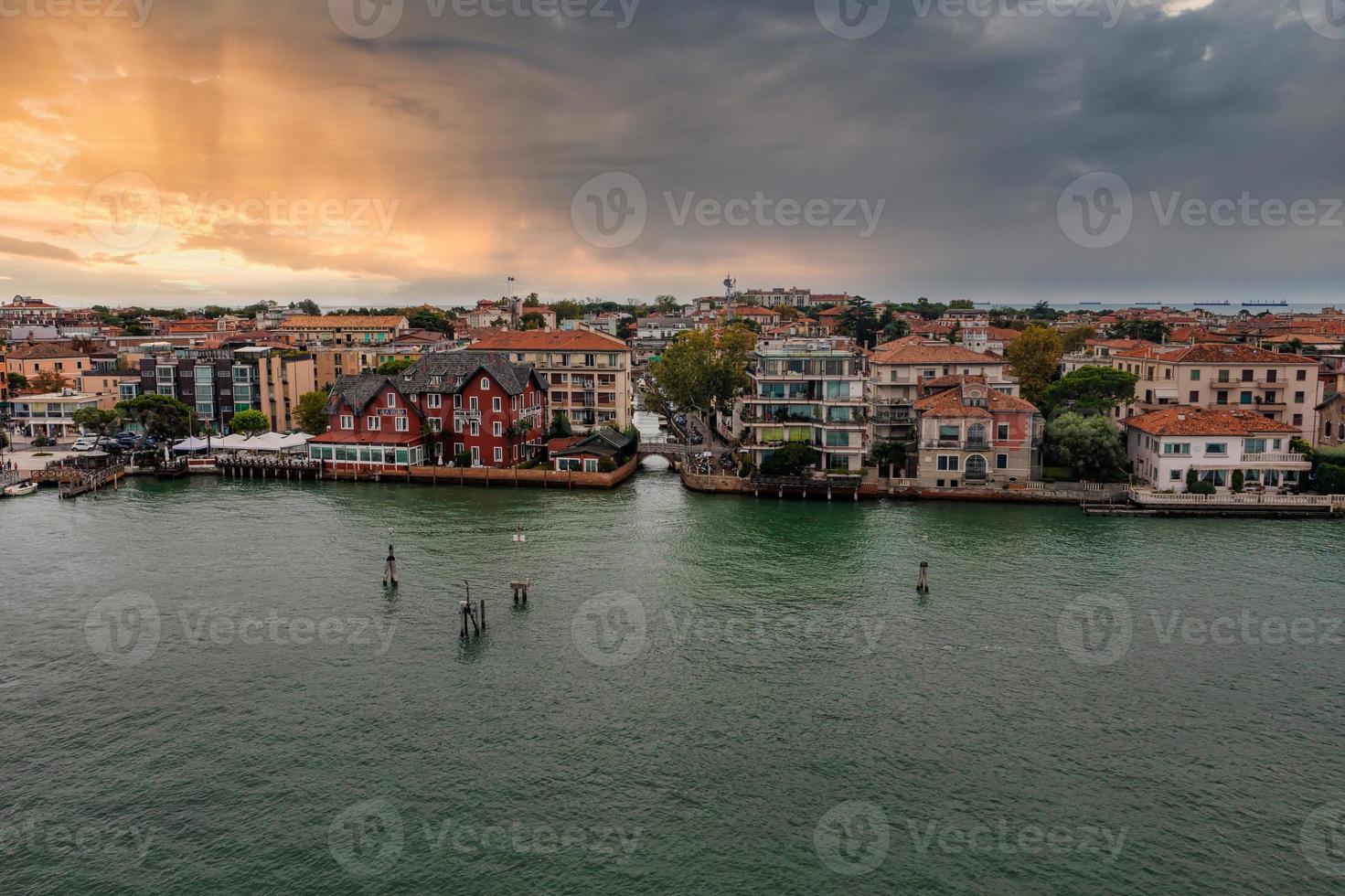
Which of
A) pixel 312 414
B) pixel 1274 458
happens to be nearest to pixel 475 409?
pixel 312 414

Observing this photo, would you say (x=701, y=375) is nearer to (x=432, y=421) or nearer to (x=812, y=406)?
(x=812, y=406)

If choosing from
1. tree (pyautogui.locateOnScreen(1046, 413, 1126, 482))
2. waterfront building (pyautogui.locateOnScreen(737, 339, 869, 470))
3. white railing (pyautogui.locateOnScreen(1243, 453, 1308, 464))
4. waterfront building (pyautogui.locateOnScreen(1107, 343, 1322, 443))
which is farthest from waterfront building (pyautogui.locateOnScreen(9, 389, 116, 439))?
white railing (pyautogui.locateOnScreen(1243, 453, 1308, 464))

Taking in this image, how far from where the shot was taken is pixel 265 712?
77.5 feet

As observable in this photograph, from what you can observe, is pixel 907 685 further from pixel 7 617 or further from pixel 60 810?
pixel 7 617

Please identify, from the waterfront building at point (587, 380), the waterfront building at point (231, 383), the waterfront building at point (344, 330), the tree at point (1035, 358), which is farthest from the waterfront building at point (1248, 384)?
the waterfront building at point (344, 330)

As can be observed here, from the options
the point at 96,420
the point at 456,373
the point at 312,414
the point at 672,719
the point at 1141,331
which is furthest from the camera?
the point at 1141,331

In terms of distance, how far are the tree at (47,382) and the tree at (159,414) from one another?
1657 centimetres

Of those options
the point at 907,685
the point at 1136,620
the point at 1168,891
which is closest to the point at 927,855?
the point at 1168,891

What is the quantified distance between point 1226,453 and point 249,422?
68526 millimetres

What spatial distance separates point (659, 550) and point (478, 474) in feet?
68.0

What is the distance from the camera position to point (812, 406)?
178 feet

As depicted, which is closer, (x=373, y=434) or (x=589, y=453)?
(x=589, y=453)

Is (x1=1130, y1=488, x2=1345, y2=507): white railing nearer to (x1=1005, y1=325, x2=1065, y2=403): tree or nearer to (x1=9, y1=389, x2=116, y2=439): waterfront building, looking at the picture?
(x1=1005, y1=325, x2=1065, y2=403): tree

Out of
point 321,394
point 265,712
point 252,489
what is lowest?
point 265,712
